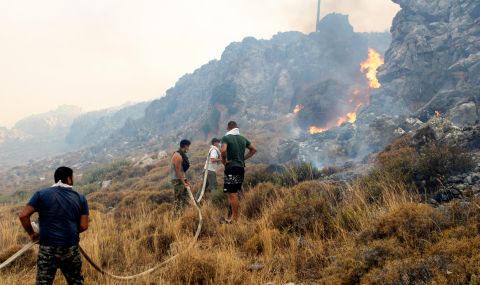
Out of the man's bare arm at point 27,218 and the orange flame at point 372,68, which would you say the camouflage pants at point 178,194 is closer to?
the man's bare arm at point 27,218

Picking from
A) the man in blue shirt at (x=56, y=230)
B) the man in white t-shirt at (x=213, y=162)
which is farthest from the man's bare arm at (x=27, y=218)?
the man in white t-shirt at (x=213, y=162)

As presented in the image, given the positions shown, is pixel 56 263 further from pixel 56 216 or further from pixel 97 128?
pixel 97 128

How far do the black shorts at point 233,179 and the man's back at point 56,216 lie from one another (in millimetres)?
3712

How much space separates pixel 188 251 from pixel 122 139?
2902 inches

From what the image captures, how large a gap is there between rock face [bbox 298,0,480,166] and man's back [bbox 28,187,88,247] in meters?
19.0

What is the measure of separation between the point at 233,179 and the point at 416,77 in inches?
1382

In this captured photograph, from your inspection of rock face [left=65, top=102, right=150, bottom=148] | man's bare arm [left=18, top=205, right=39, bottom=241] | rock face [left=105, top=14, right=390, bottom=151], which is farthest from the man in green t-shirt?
rock face [left=65, top=102, right=150, bottom=148]

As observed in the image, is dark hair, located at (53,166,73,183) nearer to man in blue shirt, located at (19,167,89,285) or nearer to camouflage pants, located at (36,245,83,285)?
man in blue shirt, located at (19,167,89,285)

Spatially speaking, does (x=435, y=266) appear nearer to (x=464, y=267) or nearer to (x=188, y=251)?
(x=464, y=267)

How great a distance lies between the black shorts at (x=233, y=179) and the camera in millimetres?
7340

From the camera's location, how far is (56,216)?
3883 mm

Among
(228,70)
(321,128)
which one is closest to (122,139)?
(228,70)

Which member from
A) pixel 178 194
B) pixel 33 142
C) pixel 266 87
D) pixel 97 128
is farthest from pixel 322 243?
pixel 33 142

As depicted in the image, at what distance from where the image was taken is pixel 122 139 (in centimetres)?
7400
